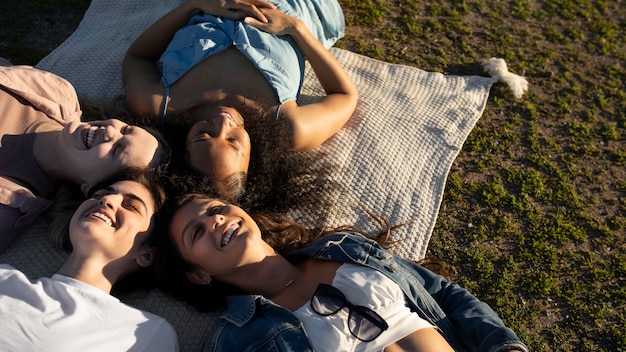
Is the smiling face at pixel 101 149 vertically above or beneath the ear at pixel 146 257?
above

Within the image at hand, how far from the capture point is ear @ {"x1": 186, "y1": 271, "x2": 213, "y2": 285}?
9.31 feet

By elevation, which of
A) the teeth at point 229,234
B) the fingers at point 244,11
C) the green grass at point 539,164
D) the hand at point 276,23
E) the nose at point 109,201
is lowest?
the green grass at point 539,164

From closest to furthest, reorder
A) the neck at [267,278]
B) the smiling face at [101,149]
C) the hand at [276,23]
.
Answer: the neck at [267,278], the smiling face at [101,149], the hand at [276,23]

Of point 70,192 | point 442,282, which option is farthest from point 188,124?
point 442,282

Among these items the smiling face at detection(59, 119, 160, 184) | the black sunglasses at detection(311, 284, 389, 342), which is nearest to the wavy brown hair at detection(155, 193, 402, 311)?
the smiling face at detection(59, 119, 160, 184)

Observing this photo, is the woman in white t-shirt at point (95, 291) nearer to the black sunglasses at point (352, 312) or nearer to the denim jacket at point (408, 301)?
the denim jacket at point (408, 301)

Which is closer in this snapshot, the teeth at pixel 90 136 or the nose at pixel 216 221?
the nose at pixel 216 221

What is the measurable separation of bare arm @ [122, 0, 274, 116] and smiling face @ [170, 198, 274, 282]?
1.09 m

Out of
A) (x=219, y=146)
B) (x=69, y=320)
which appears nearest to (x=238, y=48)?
(x=219, y=146)

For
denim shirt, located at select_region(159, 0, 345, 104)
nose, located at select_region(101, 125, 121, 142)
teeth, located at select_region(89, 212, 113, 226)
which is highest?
denim shirt, located at select_region(159, 0, 345, 104)

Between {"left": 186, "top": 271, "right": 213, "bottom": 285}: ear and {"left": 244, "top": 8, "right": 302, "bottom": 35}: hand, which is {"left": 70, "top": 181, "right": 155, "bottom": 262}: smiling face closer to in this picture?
{"left": 186, "top": 271, "right": 213, "bottom": 285}: ear

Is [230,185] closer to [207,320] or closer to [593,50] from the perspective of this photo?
[207,320]

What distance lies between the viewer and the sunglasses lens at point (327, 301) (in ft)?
8.57

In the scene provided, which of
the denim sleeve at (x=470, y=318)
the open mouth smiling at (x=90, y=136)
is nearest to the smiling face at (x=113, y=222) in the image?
the open mouth smiling at (x=90, y=136)
